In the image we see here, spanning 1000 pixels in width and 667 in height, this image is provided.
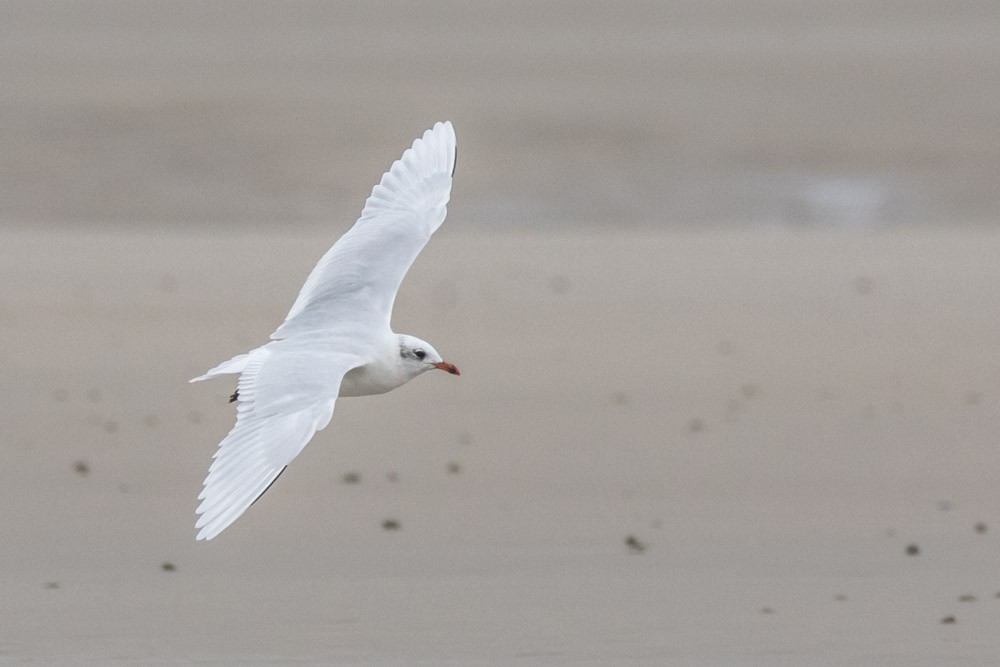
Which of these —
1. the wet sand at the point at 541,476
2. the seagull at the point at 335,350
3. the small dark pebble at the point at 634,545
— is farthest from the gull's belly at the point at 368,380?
the small dark pebble at the point at 634,545

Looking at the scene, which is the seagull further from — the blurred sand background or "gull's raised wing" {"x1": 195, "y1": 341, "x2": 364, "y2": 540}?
the blurred sand background

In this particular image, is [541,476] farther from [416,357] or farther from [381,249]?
[416,357]

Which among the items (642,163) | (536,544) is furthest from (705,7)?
(536,544)

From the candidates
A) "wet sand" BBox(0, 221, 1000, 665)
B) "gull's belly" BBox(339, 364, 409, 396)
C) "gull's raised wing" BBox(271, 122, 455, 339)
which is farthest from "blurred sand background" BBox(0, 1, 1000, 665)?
"gull's raised wing" BBox(271, 122, 455, 339)

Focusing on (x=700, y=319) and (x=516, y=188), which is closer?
(x=700, y=319)

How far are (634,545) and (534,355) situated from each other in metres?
4.07

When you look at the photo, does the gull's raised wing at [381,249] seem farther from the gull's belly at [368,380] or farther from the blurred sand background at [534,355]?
the blurred sand background at [534,355]

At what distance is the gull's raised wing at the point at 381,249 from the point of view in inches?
309

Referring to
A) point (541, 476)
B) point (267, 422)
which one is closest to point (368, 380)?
point (267, 422)

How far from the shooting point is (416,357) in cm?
764

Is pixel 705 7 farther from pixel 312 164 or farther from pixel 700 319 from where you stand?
pixel 700 319

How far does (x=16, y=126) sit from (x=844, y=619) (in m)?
17.2

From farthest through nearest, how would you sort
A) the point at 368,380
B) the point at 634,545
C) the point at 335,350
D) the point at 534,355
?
the point at 534,355 < the point at 634,545 < the point at 368,380 < the point at 335,350

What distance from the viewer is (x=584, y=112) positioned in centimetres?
2378
